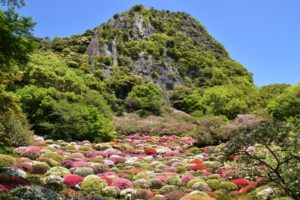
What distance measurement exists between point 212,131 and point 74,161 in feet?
51.3

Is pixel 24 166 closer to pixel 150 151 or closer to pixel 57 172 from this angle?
pixel 57 172

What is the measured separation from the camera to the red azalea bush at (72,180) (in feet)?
65.5

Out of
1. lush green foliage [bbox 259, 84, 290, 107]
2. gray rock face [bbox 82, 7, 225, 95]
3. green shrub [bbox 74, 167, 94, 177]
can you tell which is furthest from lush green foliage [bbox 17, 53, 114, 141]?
lush green foliage [bbox 259, 84, 290, 107]

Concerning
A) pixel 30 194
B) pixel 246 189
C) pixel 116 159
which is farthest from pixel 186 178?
pixel 30 194

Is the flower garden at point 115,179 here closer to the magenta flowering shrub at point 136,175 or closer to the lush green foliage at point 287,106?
the magenta flowering shrub at point 136,175

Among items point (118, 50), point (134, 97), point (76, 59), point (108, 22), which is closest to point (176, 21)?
point (108, 22)

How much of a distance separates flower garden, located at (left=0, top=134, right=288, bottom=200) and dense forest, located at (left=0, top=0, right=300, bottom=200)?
0.23ft

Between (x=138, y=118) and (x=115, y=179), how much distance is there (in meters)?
44.2

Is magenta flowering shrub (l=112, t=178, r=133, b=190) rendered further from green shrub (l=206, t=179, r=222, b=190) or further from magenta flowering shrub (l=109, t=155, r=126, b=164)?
magenta flowering shrub (l=109, t=155, r=126, b=164)

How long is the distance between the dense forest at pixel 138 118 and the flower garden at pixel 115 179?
0.07 m

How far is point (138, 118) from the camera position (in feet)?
216

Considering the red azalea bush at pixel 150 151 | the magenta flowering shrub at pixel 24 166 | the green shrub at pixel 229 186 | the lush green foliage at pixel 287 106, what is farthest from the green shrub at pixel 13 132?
the lush green foliage at pixel 287 106

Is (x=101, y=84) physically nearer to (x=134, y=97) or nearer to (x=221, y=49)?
(x=134, y=97)

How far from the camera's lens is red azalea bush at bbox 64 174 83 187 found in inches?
785
